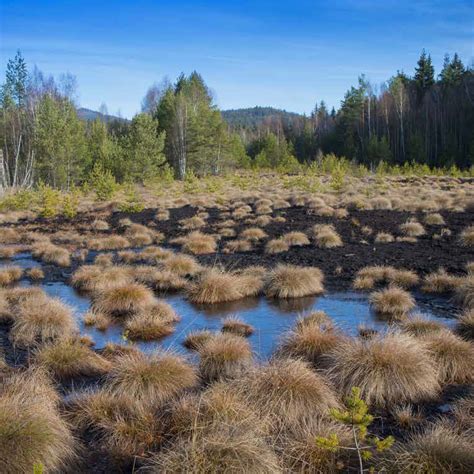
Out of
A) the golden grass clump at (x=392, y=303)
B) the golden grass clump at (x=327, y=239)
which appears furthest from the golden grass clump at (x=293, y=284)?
the golden grass clump at (x=327, y=239)

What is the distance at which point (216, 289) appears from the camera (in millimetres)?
12906

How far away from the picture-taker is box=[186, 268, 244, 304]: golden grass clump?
12844mm

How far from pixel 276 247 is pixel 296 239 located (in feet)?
4.34

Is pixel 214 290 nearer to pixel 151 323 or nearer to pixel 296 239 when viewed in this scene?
pixel 151 323

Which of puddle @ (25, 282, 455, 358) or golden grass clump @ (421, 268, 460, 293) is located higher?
golden grass clump @ (421, 268, 460, 293)

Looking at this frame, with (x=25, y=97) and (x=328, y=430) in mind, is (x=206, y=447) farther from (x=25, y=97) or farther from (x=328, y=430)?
(x=25, y=97)

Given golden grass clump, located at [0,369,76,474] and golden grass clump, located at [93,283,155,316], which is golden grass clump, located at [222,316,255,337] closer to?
golden grass clump, located at [93,283,155,316]

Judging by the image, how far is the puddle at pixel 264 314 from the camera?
10180 millimetres

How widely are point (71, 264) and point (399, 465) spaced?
1435 centimetres

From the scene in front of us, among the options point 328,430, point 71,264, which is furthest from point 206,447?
point 71,264

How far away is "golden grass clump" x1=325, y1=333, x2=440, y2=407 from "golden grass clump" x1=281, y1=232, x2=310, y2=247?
11266mm

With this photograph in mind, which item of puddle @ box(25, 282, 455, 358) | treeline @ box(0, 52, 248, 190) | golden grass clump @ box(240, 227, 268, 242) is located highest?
treeline @ box(0, 52, 248, 190)

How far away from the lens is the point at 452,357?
321 inches

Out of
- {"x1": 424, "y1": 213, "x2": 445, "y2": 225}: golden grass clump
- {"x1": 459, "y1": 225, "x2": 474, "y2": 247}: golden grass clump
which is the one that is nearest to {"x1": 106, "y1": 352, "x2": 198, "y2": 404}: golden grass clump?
{"x1": 459, "y1": 225, "x2": 474, "y2": 247}: golden grass clump
